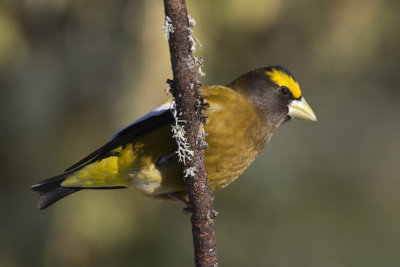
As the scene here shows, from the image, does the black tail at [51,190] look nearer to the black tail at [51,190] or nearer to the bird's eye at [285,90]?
the black tail at [51,190]

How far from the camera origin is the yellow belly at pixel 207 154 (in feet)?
10.3

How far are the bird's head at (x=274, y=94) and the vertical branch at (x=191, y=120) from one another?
1.03m

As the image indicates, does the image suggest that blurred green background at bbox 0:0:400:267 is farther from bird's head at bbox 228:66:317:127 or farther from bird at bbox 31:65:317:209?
bird at bbox 31:65:317:209

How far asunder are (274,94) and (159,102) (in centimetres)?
232

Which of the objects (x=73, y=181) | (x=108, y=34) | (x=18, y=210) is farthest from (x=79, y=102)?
(x=73, y=181)

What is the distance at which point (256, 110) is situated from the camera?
11.4ft

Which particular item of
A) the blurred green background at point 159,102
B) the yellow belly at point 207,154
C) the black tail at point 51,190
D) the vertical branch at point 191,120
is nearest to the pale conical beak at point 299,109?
the yellow belly at point 207,154

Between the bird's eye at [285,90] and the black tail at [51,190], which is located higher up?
the bird's eye at [285,90]

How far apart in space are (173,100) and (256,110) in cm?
110

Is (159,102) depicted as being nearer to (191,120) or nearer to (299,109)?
(299,109)

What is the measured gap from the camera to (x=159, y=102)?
19.1ft

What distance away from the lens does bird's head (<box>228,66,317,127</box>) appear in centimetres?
355

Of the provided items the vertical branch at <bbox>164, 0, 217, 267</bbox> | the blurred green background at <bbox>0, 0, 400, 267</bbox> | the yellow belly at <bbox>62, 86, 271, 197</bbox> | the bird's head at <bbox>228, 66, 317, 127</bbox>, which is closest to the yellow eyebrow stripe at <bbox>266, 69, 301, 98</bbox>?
the bird's head at <bbox>228, 66, 317, 127</bbox>

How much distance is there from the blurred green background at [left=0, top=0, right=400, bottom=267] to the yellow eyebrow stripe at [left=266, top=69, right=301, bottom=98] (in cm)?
218
